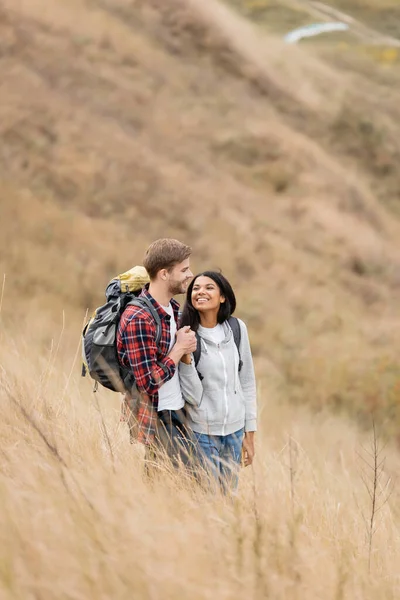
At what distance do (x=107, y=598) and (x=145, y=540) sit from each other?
0.78 feet

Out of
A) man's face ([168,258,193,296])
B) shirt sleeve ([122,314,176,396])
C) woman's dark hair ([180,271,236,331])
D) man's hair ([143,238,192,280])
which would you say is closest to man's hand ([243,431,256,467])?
woman's dark hair ([180,271,236,331])

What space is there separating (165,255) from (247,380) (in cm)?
86

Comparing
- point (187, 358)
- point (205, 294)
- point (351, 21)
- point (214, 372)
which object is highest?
point (351, 21)

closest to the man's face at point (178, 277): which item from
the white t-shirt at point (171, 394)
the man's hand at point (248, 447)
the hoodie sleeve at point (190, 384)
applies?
the white t-shirt at point (171, 394)

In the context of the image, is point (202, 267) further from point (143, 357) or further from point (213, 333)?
point (143, 357)

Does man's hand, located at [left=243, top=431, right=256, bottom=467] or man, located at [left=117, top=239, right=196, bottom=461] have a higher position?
man, located at [left=117, top=239, right=196, bottom=461]

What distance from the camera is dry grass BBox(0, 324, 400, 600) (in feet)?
7.11

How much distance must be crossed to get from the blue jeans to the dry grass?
0.32ft

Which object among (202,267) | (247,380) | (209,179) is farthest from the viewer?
(209,179)

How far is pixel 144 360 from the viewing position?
10.8 ft

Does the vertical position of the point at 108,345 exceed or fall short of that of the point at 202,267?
it exceeds it

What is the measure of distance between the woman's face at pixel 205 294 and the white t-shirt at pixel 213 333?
0.10 metres

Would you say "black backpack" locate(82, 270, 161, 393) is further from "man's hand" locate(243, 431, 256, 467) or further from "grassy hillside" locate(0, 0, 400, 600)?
"man's hand" locate(243, 431, 256, 467)

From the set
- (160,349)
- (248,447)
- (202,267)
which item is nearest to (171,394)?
(160,349)
